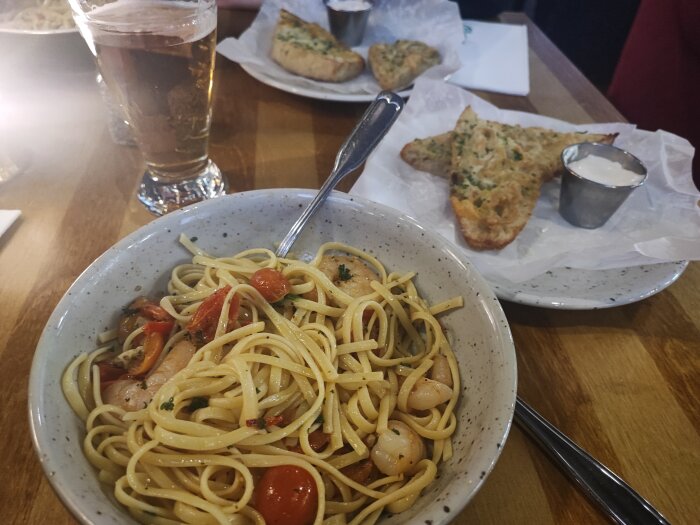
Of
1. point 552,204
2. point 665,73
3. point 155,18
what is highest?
point 155,18

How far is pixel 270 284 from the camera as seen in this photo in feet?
5.29

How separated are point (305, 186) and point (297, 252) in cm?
62

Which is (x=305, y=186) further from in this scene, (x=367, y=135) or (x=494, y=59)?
(x=494, y=59)

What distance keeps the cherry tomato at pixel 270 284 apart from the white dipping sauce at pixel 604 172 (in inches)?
56.8

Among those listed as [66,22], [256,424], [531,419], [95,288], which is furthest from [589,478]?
[66,22]

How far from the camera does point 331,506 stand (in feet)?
4.06

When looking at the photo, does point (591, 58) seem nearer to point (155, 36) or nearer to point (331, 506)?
point (155, 36)

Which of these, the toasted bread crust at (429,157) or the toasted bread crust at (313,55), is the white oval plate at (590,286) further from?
the toasted bread crust at (313,55)

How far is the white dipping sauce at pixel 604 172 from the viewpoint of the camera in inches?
89.0

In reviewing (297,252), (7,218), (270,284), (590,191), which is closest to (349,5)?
(590,191)

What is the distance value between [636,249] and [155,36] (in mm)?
1982

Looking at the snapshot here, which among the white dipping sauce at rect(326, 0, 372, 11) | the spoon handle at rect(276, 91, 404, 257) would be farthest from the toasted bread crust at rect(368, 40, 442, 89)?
the spoon handle at rect(276, 91, 404, 257)

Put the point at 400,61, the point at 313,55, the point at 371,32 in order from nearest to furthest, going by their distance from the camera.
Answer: the point at 313,55 < the point at 400,61 < the point at 371,32

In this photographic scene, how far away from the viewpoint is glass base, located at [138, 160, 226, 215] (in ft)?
7.36
